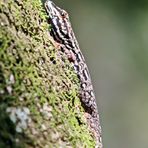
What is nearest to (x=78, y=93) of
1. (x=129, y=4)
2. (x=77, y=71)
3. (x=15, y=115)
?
(x=77, y=71)

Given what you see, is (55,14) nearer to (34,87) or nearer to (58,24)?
(58,24)

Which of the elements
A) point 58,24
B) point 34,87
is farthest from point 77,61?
point 34,87

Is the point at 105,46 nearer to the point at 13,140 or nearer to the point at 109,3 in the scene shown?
the point at 109,3

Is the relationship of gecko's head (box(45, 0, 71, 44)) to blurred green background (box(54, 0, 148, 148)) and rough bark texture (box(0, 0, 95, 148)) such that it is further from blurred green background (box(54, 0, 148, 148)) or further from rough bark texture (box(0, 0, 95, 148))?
blurred green background (box(54, 0, 148, 148))

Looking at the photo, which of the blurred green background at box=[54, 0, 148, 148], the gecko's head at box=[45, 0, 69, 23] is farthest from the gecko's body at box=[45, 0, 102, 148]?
the blurred green background at box=[54, 0, 148, 148]

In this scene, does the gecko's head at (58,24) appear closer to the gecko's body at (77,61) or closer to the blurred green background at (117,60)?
the gecko's body at (77,61)

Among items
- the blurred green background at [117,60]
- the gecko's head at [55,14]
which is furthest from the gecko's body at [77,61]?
the blurred green background at [117,60]

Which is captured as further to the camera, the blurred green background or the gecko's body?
the blurred green background
